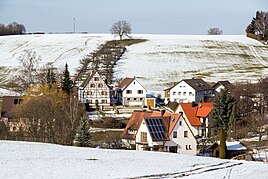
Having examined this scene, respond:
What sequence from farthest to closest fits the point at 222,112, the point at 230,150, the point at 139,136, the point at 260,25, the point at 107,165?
the point at 260,25
the point at 222,112
the point at 139,136
the point at 230,150
the point at 107,165

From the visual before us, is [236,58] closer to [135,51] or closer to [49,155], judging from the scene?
[135,51]

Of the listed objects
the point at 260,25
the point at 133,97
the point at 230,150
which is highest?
the point at 260,25

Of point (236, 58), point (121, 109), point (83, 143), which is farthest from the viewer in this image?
point (236, 58)

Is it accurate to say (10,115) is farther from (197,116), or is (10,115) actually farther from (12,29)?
(12,29)

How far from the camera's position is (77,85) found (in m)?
63.9

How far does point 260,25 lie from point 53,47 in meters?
48.5

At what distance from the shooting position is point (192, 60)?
88.8 meters

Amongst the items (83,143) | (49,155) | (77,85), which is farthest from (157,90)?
(49,155)

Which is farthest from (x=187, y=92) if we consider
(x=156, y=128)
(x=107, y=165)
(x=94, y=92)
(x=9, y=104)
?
(x=107, y=165)

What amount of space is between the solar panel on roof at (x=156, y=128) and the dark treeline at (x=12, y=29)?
112889 mm

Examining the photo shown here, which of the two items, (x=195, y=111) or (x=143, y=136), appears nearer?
(x=143, y=136)

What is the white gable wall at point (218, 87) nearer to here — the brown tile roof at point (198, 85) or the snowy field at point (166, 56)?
the brown tile roof at point (198, 85)

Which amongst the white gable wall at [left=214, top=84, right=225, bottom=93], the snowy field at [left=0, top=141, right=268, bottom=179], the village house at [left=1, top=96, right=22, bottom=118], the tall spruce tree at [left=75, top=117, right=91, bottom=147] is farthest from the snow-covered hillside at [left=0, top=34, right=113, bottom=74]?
the snowy field at [left=0, top=141, right=268, bottom=179]

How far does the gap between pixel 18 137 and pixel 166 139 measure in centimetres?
1043
